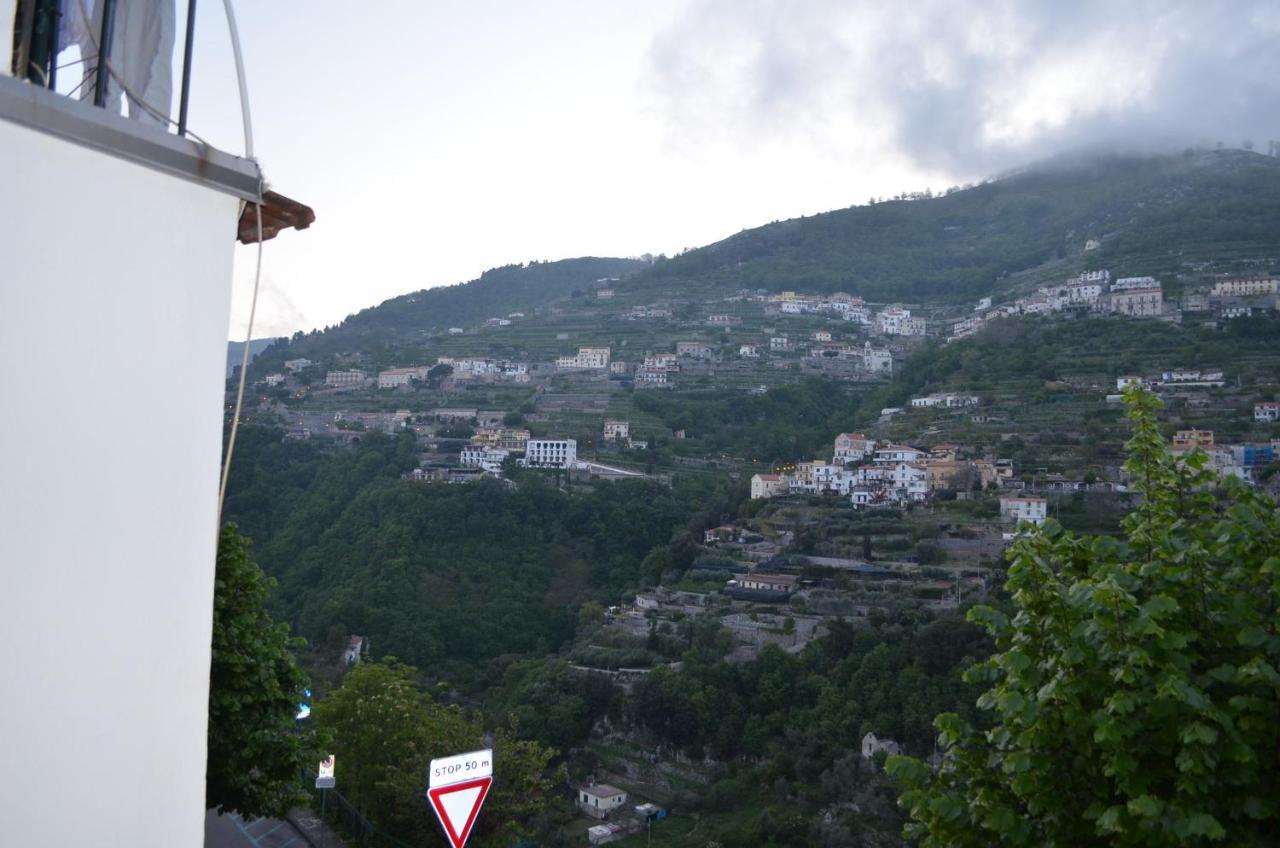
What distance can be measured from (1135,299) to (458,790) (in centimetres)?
6396

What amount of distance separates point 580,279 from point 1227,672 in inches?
4590

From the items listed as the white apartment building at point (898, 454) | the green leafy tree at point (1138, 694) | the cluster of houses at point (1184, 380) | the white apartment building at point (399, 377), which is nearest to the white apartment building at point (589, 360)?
the white apartment building at point (399, 377)

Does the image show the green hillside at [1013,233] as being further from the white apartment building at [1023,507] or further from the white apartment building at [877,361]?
the white apartment building at [1023,507]

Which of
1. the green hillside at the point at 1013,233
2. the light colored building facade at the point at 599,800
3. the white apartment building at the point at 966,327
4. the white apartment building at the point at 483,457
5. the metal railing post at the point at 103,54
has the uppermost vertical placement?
the green hillside at the point at 1013,233

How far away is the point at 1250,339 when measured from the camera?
172 ft

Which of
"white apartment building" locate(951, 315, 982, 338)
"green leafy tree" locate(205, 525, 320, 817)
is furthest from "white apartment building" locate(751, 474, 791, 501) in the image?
"green leafy tree" locate(205, 525, 320, 817)

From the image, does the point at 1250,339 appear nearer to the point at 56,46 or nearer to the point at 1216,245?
the point at 1216,245

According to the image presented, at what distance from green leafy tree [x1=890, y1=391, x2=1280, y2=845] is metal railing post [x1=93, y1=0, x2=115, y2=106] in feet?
9.96

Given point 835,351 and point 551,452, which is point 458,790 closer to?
point 551,452

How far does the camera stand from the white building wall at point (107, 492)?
1845 millimetres

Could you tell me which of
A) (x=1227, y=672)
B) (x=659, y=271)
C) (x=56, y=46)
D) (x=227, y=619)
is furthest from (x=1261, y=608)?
(x=659, y=271)

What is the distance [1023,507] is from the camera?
122 ft

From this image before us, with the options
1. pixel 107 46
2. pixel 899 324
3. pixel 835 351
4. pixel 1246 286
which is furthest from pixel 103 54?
pixel 899 324

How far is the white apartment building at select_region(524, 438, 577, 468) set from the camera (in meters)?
54.4
